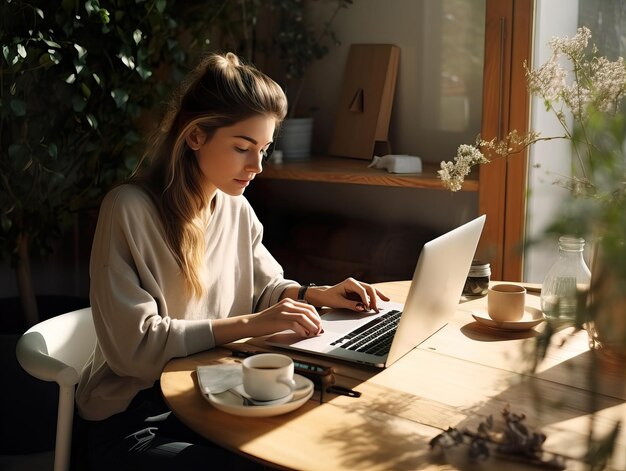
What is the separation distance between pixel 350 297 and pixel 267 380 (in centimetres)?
59

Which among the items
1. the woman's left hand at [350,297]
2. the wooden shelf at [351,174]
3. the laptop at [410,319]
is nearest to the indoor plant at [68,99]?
the wooden shelf at [351,174]

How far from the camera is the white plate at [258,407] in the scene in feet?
4.26

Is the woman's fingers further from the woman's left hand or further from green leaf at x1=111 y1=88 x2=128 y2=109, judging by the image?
green leaf at x1=111 y1=88 x2=128 y2=109

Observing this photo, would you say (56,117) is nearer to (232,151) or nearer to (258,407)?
(232,151)

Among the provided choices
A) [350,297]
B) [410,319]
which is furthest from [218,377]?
[350,297]

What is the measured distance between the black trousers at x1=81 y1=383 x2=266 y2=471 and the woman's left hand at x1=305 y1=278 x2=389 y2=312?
42 centimetres

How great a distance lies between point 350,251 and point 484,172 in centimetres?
72

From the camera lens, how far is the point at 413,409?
134 centimetres

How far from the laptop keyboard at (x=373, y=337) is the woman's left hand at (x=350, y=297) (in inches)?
2.3

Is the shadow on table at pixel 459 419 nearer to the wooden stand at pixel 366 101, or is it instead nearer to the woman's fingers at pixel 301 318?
the woman's fingers at pixel 301 318

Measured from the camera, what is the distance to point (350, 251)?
10.8ft

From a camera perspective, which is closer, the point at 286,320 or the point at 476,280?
the point at 286,320

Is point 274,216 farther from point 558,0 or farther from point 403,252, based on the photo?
point 558,0

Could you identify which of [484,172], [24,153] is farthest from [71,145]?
[484,172]
